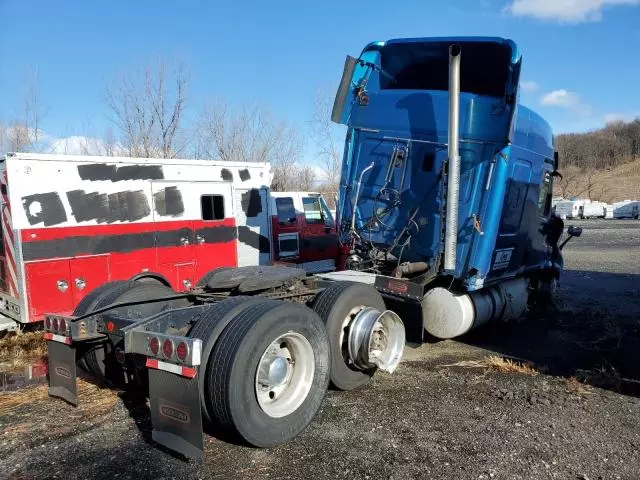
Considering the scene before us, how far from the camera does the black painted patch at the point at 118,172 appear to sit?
7.29 meters

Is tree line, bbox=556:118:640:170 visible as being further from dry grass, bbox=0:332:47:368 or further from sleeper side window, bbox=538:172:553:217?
dry grass, bbox=0:332:47:368

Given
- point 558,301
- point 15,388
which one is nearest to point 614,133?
point 558,301

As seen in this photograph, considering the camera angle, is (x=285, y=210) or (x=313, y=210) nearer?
(x=285, y=210)

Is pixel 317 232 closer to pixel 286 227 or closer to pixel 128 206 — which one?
pixel 286 227

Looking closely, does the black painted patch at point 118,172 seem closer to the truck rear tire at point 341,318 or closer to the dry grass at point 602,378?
the truck rear tire at point 341,318

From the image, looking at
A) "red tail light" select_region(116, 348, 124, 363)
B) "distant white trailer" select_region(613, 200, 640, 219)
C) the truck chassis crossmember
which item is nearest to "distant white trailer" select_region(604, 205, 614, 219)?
"distant white trailer" select_region(613, 200, 640, 219)

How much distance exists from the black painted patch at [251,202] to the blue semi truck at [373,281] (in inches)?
89.1

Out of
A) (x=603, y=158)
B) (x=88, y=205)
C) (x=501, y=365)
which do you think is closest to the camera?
(x=501, y=365)

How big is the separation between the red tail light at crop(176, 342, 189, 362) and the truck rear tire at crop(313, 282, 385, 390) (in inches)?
65.1

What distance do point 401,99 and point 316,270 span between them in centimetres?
423

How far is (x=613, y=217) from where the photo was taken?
4950 cm

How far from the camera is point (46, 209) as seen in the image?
6855 mm

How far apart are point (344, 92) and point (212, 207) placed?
→ 3.07m

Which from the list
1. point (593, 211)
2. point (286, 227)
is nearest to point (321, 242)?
point (286, 227)
